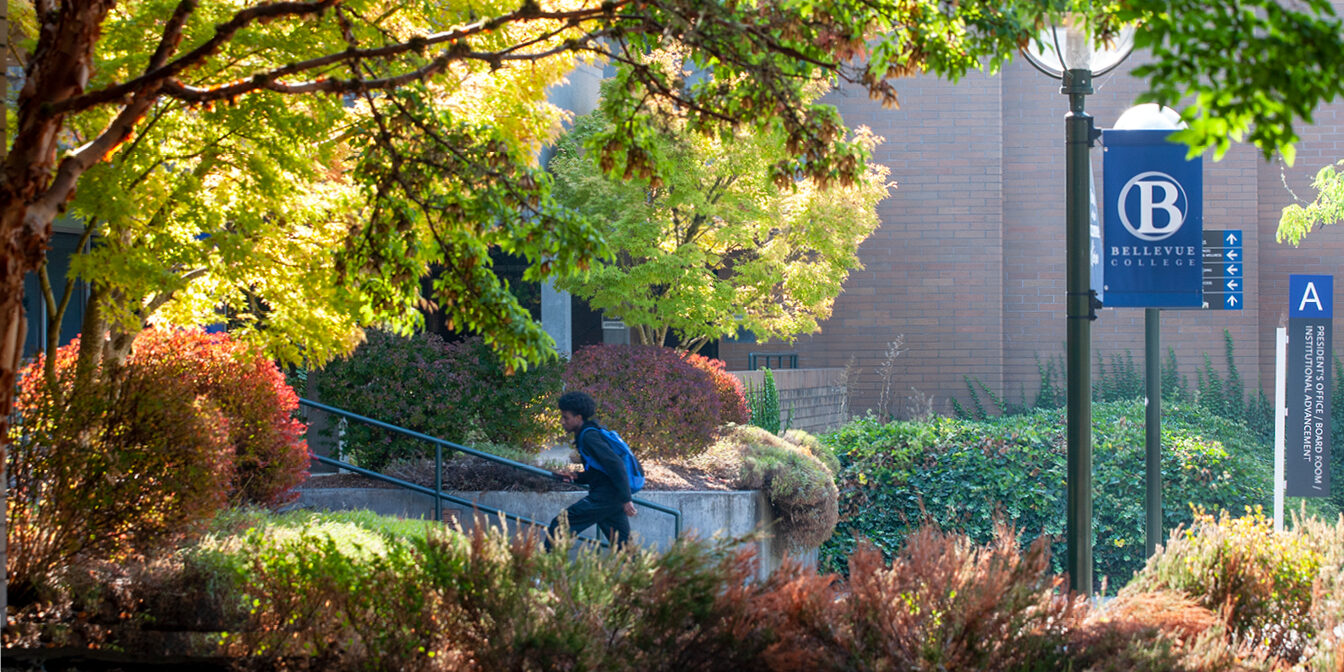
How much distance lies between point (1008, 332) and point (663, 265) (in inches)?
374

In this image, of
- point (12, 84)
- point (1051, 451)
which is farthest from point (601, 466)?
point (1051, 451)

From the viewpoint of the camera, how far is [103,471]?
19.1ft

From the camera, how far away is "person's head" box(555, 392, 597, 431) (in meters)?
8.12

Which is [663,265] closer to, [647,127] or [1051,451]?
[1051,451]

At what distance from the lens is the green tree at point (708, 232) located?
13.8 m

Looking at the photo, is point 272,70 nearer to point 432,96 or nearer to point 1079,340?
point 432,96

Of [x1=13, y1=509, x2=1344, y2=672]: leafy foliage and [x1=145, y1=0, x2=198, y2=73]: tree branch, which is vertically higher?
[x1=145, y1=0, x2=198, y2=73]: tree branch

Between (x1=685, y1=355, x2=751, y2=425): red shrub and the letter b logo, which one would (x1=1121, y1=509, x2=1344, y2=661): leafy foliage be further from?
(x1=685, y1=355, x2=751, y2=425): red shrub

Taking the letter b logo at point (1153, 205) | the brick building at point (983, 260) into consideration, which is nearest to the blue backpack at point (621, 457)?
the letter b logo at point (1153, 205)

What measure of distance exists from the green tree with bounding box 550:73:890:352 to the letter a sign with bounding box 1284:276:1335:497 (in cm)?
465

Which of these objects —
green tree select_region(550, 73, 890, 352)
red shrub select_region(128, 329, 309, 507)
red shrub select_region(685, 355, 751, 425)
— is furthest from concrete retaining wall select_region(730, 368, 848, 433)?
red shrub select_region(128, 329, 309, 507)

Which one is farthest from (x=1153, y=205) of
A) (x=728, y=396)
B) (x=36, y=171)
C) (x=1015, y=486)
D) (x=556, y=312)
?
(x=556, y=312)

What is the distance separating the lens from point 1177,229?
298 inches

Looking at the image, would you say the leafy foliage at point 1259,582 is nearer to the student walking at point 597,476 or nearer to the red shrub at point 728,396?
the student walking at point 597,476
